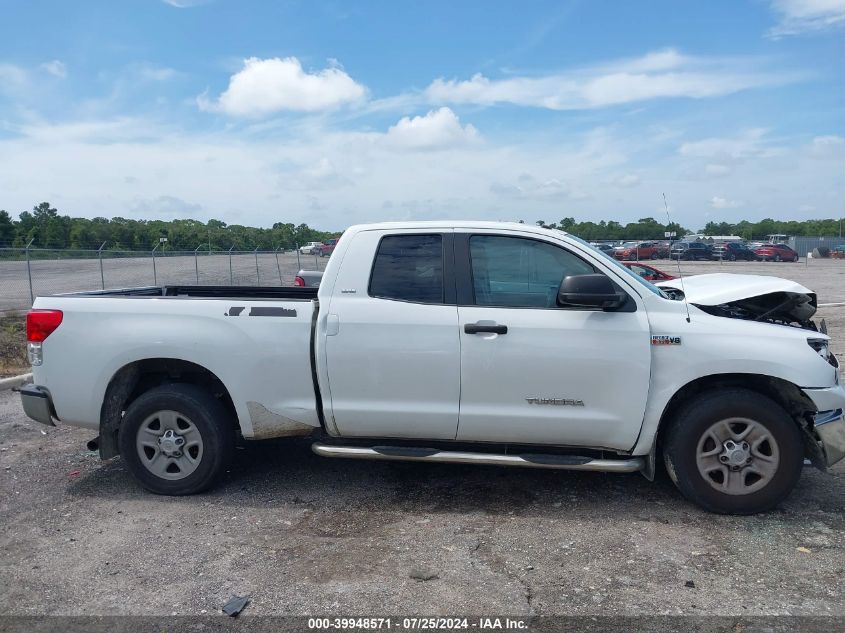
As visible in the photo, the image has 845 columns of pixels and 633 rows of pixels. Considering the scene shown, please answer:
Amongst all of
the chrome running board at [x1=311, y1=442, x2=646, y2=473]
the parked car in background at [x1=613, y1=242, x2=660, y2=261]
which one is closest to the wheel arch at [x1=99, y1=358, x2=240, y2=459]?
the chrome running board at [x1=311, y1=442, x2=646, y2=473]

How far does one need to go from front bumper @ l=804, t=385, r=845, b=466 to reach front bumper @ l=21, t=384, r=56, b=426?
16.8ft

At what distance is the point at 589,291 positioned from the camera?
14.5 ft

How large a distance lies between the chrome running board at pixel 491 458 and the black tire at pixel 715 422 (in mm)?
290

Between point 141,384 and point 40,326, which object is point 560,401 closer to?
point 141,384

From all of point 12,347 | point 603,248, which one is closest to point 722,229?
point 603,248

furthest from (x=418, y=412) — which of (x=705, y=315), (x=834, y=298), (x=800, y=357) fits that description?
(x=834, y=298)

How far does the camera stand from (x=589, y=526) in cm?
450

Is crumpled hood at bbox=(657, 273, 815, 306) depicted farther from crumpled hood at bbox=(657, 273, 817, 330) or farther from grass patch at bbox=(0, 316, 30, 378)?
grass patch at bbox=(0, 316, 30, 378)

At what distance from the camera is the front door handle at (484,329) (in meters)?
4.61

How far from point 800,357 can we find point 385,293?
2682 millimetres

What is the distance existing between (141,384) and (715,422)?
13.2ft

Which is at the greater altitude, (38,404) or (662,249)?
(662,249)

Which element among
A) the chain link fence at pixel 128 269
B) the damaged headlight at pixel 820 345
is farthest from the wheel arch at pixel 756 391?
the chain link fence at pixel 128 269

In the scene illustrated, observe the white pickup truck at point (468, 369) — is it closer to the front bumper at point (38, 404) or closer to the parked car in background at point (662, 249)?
the front bumper at point (38, 404)
